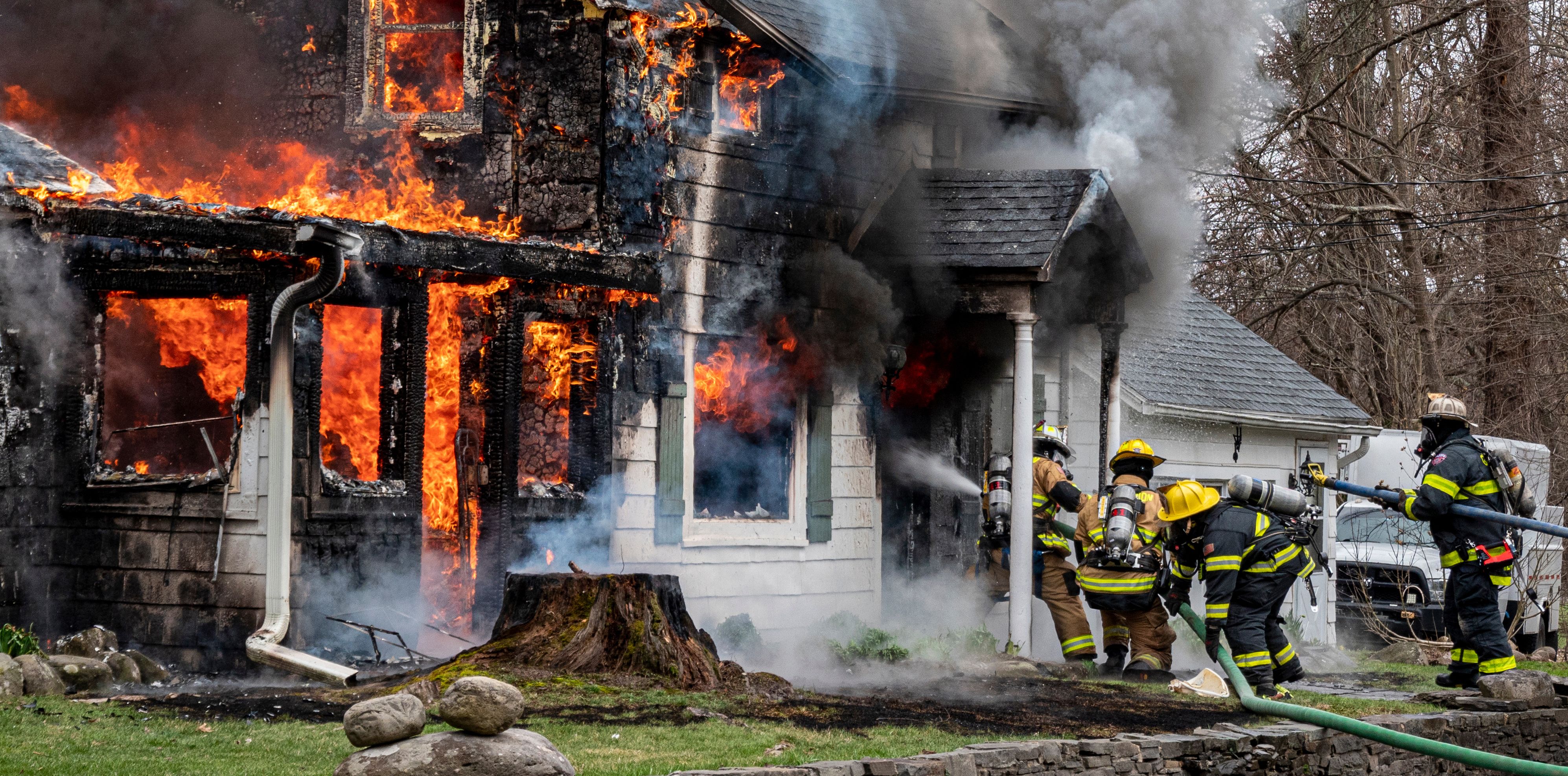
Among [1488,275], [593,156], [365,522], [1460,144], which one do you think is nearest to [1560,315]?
[1488,275]

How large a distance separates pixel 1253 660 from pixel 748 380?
5044mm

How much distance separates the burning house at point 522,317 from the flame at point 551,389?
0.03m

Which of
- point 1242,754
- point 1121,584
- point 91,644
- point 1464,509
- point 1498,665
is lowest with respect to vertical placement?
point 1242,754

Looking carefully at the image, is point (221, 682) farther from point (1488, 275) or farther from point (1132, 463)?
point (1488, 275)

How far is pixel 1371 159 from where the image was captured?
26.1 metres

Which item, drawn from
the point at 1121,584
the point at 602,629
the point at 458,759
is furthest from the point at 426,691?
the point at 1121,584

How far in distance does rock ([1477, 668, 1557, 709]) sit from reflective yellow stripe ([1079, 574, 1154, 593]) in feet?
7.78

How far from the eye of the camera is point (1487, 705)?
10508mm

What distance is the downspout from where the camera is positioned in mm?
10477

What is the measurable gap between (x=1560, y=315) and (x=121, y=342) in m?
22.5

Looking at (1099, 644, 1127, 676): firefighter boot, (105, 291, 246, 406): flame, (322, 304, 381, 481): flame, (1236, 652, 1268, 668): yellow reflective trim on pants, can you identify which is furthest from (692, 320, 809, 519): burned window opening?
(1236, 652, 1268, 668): yellow reflective trim on pants

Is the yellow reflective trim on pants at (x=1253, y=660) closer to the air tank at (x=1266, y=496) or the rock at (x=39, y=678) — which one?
the air tank at (x=1266, y=496)

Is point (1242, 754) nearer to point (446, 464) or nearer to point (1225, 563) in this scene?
point (1225, 563)

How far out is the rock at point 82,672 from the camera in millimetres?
9438
